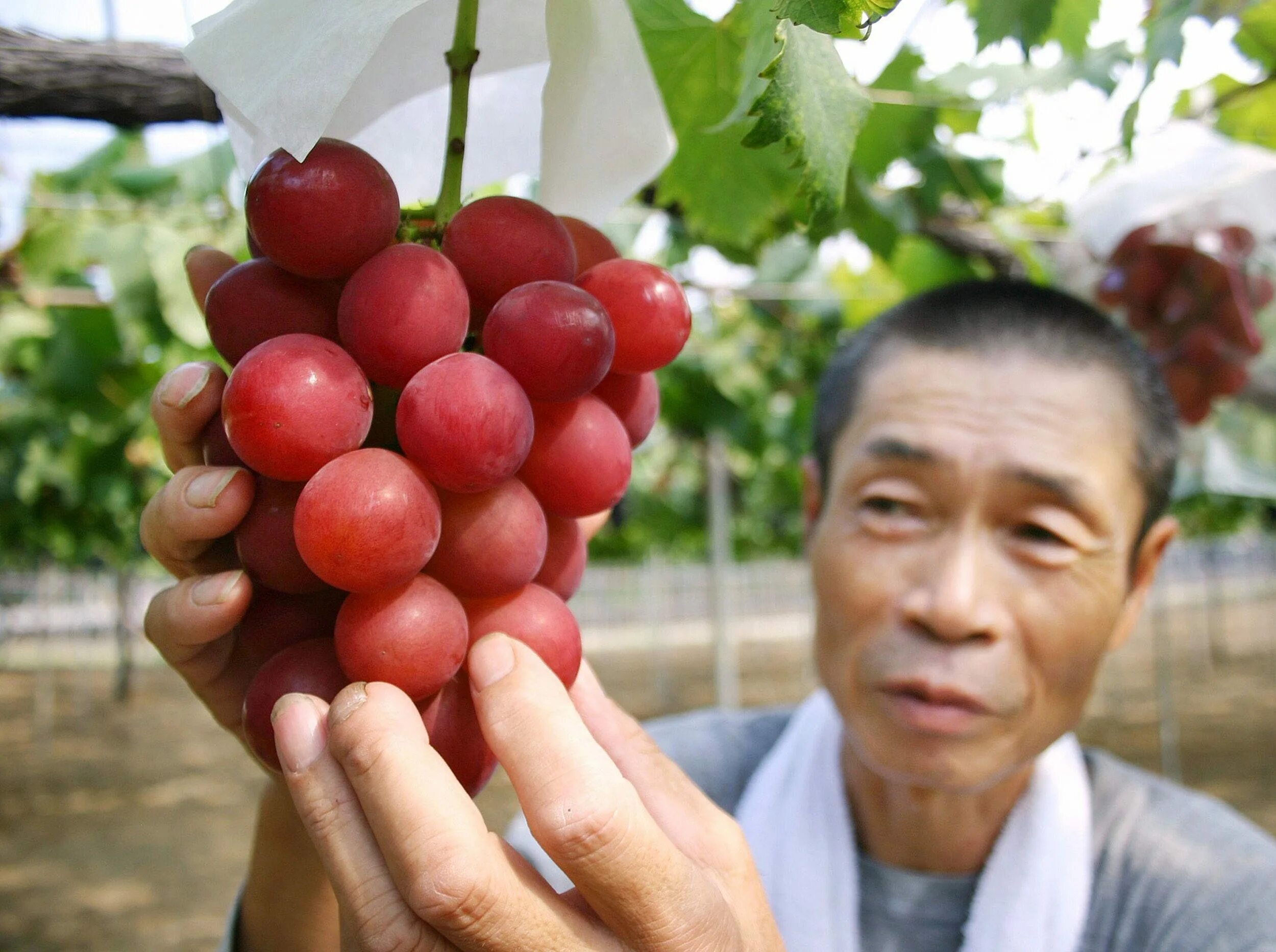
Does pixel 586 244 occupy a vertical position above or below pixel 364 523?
above

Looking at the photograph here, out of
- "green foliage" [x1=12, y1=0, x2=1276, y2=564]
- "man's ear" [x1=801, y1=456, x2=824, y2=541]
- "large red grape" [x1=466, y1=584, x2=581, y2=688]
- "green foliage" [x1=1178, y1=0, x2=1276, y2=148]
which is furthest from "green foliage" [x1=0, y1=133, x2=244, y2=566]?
"green foliage" [x1=1178, y1=0, x2=1276, y2=148]

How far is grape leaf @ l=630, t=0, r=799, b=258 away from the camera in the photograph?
86cm

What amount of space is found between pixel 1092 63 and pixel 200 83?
1.14 meters

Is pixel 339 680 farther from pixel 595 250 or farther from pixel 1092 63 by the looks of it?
pixel 1092 63

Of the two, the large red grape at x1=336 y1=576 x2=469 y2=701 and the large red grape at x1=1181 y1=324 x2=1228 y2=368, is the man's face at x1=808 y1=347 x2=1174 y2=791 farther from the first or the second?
the large red grape at x1=336 y1=576 x2=469 y2=701

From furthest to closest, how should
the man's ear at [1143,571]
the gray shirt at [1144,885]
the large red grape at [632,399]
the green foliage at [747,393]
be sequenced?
the green foliage at [747,393]
the man's ear at [1143,571]
the gray shirt at [1144,885]
the large red grape at [632,399]

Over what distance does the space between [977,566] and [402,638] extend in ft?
2.80

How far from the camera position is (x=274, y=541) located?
1.89 ft

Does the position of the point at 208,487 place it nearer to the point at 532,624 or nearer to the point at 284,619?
the point at 284,619

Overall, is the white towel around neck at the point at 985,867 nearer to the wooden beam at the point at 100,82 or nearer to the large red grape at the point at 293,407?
the large red grape at the point at 293,407

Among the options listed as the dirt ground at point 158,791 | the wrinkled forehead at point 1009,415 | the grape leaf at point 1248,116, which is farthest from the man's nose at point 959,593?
the dirt ground at point 158,791

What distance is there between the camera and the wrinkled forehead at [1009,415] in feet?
4.00

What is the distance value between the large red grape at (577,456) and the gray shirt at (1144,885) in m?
0.98

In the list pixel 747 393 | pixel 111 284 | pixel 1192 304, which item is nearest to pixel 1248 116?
pixel 1192 304
